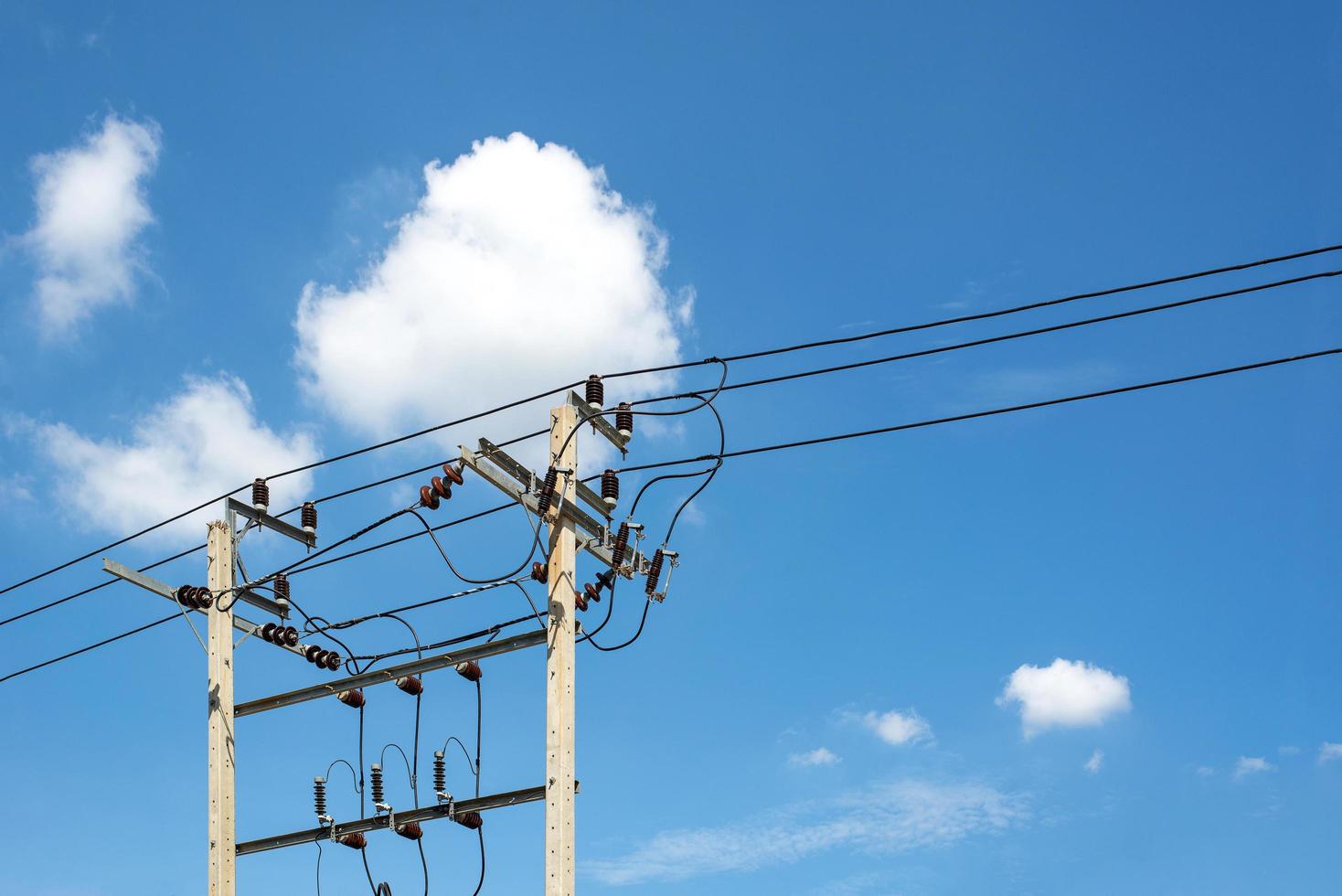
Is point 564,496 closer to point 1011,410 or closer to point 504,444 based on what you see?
point 504,444

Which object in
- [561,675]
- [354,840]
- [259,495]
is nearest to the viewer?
[561,675]

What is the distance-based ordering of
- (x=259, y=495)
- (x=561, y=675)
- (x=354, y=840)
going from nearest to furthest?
(x=561, y=675)
(x=354, y=840)
(x=259, y=495)

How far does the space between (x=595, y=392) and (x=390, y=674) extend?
3901 millimetres

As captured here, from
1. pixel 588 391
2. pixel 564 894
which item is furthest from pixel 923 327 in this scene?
pixel 564 894

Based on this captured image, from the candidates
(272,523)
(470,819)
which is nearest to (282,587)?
(272,523)

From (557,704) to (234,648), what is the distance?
5620 mm

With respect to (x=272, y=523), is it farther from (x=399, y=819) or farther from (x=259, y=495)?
(x=399, y=819)

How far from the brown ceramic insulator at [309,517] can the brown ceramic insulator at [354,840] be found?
4.27 metres

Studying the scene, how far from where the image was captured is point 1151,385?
590 inches

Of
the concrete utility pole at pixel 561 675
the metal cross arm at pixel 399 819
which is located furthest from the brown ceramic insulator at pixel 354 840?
the concrete utility pole at pixel 561 675

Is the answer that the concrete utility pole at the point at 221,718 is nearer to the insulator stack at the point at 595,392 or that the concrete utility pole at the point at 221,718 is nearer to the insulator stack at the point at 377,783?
the insulator stack at the point at 377,783

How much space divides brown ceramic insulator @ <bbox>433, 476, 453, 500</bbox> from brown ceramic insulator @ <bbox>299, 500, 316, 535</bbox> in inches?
124

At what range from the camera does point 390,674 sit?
17.5 meters

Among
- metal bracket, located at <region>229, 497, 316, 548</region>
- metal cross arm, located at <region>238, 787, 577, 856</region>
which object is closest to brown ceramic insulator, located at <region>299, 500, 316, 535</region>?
metal bracket, located at <region>229, 497, 316, 548</region>
